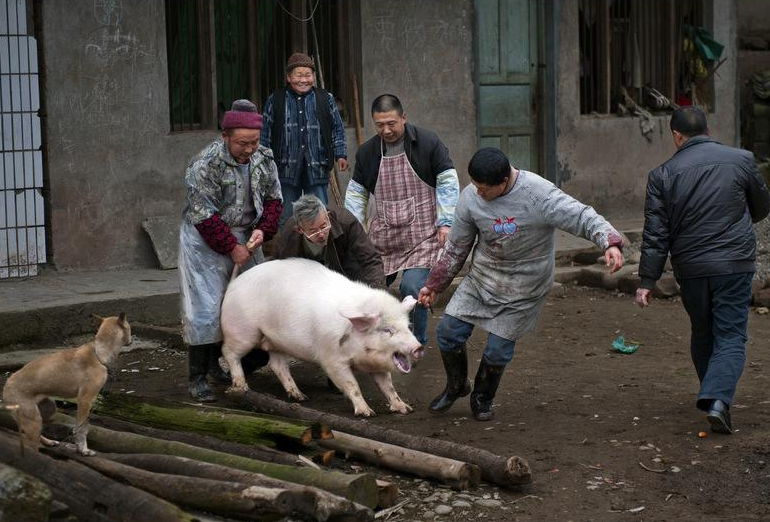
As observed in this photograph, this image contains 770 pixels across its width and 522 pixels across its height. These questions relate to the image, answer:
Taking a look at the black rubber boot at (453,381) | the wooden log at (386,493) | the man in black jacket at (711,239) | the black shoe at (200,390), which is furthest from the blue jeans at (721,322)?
the black shoe at (200,390)

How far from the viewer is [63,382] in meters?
5.39

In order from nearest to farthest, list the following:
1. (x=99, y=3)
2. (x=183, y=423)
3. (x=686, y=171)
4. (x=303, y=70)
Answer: (x=183, y=423) < (x=686, y=171) < (x=303, y=70) < (x=99, y=3)

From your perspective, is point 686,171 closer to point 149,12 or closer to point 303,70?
point 303,70

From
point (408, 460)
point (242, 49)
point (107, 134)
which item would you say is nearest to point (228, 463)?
point (408, 460)

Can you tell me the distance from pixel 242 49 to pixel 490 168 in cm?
586

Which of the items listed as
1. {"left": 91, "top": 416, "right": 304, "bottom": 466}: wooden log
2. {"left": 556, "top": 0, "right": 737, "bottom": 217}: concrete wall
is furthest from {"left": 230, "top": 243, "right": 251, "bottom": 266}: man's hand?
{"left": 556, "top": 0, "right": 737, "bottom": 217}: concrete wall

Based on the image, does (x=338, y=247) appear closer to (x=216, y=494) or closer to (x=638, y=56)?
(x=216, y=494)

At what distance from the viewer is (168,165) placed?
1110 centimetres

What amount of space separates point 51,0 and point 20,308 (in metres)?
2.81

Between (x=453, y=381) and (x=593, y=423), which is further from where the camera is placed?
(x=453, y=381)

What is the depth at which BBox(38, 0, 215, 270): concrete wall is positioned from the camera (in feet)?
34.3

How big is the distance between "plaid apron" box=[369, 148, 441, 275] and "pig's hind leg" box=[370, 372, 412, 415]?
0.96 m

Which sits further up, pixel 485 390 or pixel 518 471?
pixel 485 390

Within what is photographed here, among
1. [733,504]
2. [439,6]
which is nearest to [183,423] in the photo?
[733,504]
